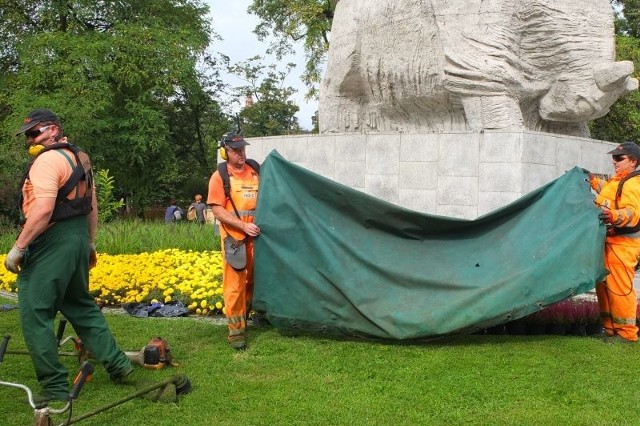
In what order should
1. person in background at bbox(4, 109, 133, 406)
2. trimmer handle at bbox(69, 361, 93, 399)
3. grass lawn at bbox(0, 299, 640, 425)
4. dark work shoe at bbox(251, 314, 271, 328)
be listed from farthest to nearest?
dark work shoe at bbox(251, 314, 271, 328), person in background at bbox(4, 109, 133, 406), grass lawn at bbox(0, 299, 640, 425), trimmer handle at bbox(69, 361, 93, 399)

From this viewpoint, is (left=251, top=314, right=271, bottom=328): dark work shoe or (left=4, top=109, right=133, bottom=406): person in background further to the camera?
(left=251, top=314, right=271, bottom=328): dark work shoe

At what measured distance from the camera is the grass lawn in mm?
4180

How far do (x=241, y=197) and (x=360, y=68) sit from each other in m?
4.51

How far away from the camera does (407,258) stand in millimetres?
5879

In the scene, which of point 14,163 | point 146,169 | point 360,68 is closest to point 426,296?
point 360,68

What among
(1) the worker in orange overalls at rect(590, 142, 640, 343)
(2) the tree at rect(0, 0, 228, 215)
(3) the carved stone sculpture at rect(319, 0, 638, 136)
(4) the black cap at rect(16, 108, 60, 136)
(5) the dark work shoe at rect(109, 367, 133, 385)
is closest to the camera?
(4) the black cap at rect(16, 108, 60, 136)

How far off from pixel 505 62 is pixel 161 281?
4.68m

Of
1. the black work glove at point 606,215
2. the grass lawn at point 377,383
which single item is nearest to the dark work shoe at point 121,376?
the grass lawn at point 377,383

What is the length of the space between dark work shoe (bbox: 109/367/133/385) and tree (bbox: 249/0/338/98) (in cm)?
2220

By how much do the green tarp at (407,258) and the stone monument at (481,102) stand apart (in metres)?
1.73

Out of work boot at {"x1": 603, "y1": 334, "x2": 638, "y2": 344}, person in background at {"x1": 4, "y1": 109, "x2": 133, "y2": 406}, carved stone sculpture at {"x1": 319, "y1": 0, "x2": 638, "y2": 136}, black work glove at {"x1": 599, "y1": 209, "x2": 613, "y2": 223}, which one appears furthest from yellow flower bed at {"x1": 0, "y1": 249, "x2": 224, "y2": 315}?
black work glove at {"x1": 599, "y1": 209, "x2": 613, "y2": 223}

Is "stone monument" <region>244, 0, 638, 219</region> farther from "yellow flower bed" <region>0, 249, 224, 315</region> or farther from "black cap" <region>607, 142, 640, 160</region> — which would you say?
"yellow flower bed" <region>0, 249, 224, 315</region>

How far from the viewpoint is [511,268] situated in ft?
18.3

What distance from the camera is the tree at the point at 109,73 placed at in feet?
75.6
